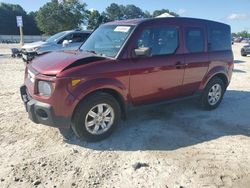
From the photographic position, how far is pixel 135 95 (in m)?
4.80

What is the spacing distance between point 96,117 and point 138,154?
885 millimetres

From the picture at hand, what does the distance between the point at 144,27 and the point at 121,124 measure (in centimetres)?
182

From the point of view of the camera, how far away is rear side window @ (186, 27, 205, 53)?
18.2 ft

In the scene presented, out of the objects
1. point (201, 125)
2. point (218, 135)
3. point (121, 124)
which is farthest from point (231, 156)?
point (121, 124)

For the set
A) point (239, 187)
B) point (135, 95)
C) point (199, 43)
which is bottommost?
point (239, 187)

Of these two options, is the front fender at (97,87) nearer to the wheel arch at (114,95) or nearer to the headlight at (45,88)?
the wheel arch at (114,95)

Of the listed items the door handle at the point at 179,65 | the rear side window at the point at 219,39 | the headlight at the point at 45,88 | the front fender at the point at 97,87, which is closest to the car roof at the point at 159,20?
the rear side window at the point at 219,39

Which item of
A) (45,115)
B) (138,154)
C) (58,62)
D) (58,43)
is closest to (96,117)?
(45,115)

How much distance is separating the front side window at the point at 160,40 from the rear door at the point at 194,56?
1.01 ft

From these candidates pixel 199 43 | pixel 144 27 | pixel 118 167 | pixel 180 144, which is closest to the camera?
pixel 118 167

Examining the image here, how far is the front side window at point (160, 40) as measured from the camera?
16.0 feet

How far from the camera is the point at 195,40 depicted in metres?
5.73

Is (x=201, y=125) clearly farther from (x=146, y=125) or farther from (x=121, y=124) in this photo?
(x=121, y=124)

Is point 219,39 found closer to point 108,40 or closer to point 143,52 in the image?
point 143,52
